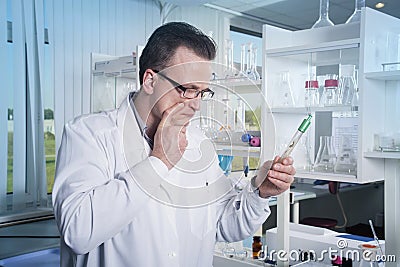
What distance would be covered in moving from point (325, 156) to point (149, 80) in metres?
0.99

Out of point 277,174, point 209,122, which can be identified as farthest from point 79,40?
point 277,174

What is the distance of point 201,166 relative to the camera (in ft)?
3.67

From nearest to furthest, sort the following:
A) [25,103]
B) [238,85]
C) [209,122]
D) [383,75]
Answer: [209,122] → [238,85] → [383,75] → [25,103]

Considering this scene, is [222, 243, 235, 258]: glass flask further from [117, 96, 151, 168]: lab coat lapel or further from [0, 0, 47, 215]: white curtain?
[0, 0, 47, 215]: white curtain

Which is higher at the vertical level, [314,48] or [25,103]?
[314,48]

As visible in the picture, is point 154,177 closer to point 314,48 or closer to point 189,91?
point 189,91

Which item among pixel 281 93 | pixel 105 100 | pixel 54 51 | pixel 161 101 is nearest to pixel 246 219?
pixel 161 101

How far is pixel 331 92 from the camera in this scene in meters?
1.69

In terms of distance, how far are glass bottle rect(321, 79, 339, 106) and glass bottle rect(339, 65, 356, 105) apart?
2cm

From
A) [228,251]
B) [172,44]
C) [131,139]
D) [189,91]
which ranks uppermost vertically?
[172,44]

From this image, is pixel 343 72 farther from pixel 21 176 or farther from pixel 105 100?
pixel 21 176

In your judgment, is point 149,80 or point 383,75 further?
point 383,75

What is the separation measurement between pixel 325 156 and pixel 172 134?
1.02 m

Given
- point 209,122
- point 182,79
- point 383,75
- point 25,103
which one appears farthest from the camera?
point 25,103
